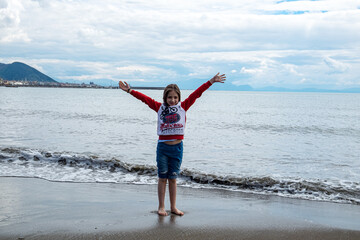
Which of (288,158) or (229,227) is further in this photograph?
(288,158)

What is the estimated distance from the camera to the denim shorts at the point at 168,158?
4.81 m

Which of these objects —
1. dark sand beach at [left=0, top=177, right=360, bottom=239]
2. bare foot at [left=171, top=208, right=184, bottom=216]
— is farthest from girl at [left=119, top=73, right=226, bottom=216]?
dark sand beach at [left=0, top=177, right=360, bottom=239]

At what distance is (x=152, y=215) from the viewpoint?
4926 millimetres

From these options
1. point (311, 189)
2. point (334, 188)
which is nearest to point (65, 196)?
point (311, 189)

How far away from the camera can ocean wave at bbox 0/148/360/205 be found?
719cm

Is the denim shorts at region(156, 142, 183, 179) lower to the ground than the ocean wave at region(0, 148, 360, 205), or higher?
higher

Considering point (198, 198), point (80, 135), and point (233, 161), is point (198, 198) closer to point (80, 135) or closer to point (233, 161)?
point (233, 161)

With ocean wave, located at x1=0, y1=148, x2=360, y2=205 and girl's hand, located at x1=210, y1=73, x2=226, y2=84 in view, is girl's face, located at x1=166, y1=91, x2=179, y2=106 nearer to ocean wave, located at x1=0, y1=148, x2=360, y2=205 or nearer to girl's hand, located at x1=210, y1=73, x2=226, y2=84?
girl's hand, located at x1=210, y1=73, x2=226, y2=84

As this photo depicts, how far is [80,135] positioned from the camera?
53.3 feet

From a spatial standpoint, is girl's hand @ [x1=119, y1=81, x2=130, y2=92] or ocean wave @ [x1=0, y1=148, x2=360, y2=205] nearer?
girl's hand @ [x1=119, y1=81, x2=130, y2=92]

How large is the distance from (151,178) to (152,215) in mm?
3228

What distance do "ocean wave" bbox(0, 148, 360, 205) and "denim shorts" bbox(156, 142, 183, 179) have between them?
9.04ft

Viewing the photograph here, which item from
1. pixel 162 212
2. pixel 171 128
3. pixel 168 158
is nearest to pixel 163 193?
pixel 162 212

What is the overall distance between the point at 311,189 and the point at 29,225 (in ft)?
18.9
